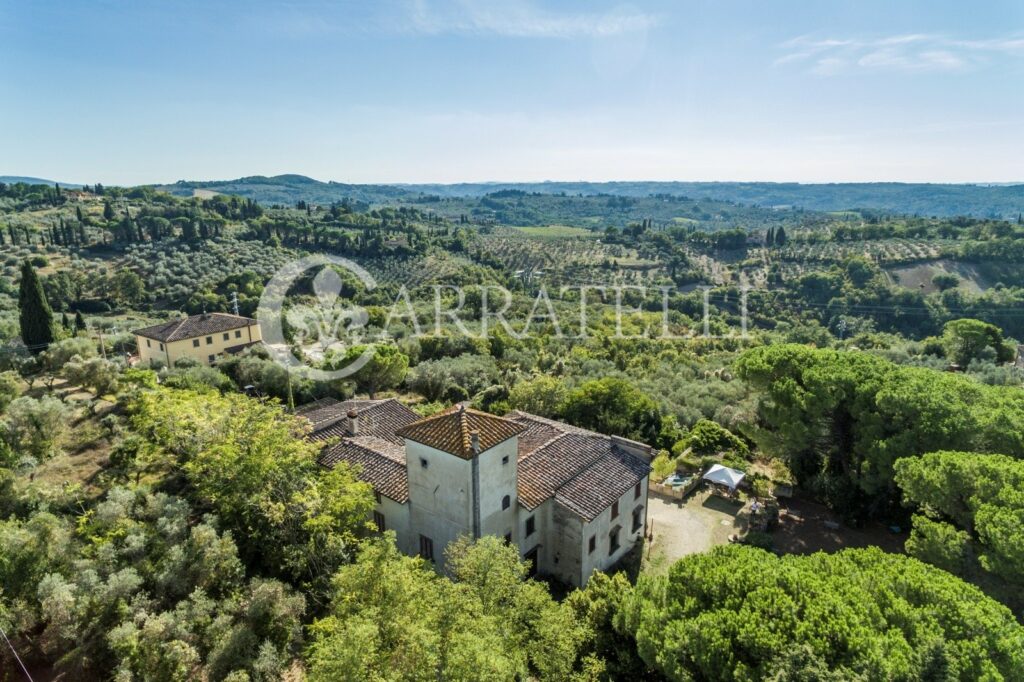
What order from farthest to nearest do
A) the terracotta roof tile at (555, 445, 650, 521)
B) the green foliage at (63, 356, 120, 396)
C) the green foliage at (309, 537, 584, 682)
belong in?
the green foliage at (63, 356, 120, 396) < the terracotta roof tile at (555, 445, 650, 521) < the green foliage at (309, 537, 584, 682)

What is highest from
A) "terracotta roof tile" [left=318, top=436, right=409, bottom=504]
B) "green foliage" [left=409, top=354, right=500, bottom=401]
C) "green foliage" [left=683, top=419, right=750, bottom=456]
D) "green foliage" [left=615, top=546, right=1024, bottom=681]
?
"green foliage" [left=615, top=546, right=1024, bottom=681]

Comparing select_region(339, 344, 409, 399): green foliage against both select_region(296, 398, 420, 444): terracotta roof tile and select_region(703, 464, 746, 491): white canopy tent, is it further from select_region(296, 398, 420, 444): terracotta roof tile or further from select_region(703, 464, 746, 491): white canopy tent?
select_region(703, 464, 746, 491): white canopy tent

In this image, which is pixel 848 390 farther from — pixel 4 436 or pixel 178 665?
pixel 4 436

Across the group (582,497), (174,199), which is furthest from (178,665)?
(174,199)

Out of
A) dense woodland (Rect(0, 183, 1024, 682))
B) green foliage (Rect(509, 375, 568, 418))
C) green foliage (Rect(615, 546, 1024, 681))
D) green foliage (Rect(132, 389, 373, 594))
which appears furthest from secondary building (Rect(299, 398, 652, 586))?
green foliage (Rect(509, 375, 568, 418))

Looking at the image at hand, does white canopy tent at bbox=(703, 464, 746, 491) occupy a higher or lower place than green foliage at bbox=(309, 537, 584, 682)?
lower

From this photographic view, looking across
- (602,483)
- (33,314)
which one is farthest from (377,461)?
(33,314)

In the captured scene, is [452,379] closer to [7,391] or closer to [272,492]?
[272,492]

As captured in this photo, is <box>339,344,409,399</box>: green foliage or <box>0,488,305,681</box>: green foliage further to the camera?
<box>339,344,409,399</box>: green foliage
